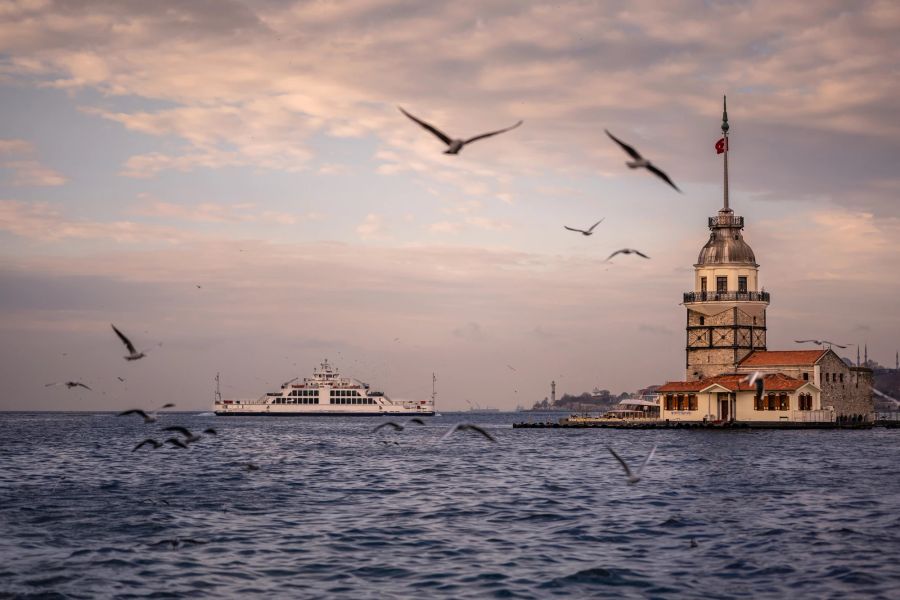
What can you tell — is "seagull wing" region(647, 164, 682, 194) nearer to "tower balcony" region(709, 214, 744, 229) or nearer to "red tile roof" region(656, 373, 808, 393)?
"red tile roof" region(656, 373, 808, 393)

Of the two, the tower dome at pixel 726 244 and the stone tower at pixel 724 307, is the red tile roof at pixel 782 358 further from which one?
the tower dome at pixel 726 244

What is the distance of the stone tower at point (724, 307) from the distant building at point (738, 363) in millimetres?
106

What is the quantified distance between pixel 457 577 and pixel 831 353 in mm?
90411

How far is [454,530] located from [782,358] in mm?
81616

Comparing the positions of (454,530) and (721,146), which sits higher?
(721,146)

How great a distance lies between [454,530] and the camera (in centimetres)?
3212

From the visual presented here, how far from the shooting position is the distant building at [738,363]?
10306 centimetres

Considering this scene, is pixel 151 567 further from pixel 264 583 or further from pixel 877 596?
pixel 877 596

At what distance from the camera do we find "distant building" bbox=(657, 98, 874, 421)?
→ 10306 cm

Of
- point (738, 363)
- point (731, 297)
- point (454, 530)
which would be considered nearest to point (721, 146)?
point (731, 297)

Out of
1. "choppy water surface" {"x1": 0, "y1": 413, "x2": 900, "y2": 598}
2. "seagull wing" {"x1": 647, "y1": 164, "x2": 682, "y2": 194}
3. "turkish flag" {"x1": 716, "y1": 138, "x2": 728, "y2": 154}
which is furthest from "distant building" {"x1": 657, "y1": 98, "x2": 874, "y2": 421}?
"seagull wing" {"x1": 647, "y1": 164, "x2": 682, "y2": 194}

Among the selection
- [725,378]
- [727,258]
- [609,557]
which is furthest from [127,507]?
[727,258]

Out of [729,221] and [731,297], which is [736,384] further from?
[729,221]

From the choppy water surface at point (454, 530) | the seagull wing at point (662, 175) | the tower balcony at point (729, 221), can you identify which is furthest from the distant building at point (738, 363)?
the seagull wing at point (662, 175)
